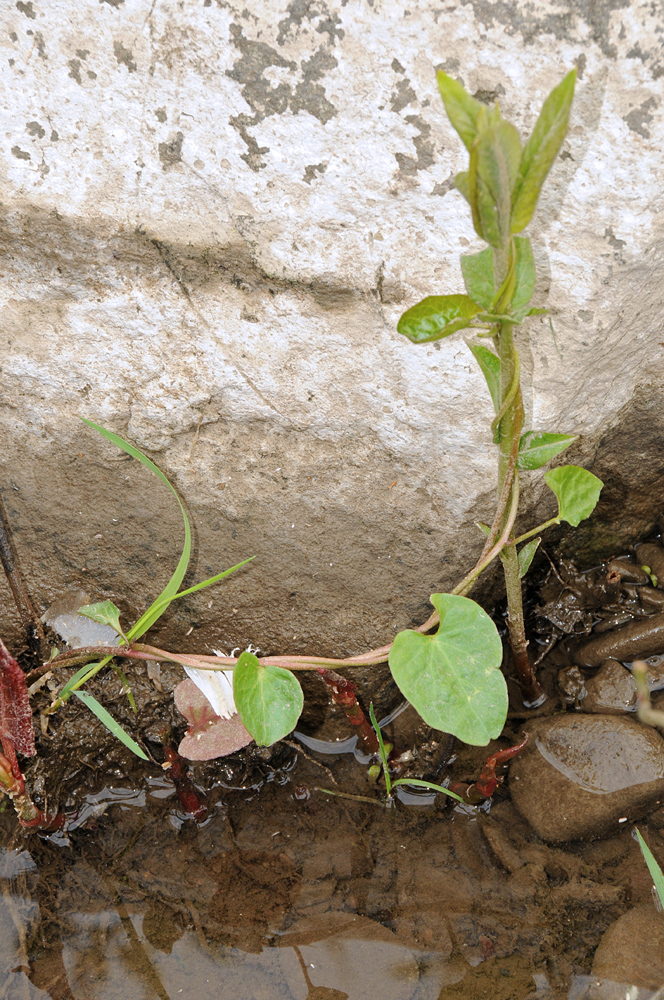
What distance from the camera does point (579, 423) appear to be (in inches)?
69.1

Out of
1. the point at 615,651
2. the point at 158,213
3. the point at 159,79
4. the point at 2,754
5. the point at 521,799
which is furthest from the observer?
the point at 615,651

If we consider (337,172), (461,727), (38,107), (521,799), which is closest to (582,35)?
(337,172)

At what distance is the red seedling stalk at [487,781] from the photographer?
5.98ft

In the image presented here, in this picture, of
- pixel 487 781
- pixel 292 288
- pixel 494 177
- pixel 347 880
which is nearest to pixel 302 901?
pixel 347 880

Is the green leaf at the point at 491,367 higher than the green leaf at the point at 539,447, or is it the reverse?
the green leaf at the point at 491,367

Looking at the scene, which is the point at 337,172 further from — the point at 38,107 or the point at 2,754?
the point at 2,754

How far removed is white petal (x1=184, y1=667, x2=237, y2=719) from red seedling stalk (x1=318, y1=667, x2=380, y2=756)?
246 mm

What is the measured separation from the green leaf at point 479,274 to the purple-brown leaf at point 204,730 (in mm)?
1186

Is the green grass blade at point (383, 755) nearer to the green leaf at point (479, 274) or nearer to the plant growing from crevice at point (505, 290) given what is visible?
the plant growing from crevice at point (505, 290)

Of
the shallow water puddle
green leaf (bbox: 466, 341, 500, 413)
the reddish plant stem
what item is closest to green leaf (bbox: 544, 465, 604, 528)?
green leaf (bbox: 466, 341, 500, 413)

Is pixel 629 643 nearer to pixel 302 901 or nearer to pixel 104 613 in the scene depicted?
pixel 302 901

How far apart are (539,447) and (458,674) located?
526 mm

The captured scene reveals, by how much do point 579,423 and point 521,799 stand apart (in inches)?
40.2

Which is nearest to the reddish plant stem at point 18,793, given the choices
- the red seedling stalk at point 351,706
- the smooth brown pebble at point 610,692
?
the red seedling stalk at point 351,706
